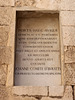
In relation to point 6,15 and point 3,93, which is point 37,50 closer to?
point 6,15

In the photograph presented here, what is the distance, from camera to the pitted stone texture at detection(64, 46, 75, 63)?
397 cm

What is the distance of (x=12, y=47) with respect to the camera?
403cm

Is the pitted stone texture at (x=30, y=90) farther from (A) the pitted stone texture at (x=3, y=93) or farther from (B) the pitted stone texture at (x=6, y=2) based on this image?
(B) the pitted stone texture at (x=6, y=2)

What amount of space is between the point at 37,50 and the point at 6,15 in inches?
34.5

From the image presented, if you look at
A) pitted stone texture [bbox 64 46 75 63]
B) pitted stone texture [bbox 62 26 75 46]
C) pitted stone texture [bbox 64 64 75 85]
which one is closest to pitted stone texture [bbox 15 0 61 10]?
pitted stone texture [bbox 62 26 75 46]

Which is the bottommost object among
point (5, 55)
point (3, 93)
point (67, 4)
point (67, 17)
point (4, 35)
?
point (3, 93)

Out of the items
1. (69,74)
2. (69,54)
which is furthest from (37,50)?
(69,74)

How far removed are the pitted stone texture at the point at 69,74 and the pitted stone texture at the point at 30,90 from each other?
1.35ft

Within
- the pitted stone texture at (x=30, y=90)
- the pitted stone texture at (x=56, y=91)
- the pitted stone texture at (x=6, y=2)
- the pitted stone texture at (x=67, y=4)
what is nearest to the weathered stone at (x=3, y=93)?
the pitted stone texture at (x=30, y=90)

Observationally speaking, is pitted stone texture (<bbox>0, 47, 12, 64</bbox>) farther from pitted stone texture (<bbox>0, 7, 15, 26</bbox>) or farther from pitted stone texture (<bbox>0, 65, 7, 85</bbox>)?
pitted stone texture (<bbox>0, 7, 15, 26</bbox>)

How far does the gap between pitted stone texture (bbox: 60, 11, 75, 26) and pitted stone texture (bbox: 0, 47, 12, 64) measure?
1121 millimetres

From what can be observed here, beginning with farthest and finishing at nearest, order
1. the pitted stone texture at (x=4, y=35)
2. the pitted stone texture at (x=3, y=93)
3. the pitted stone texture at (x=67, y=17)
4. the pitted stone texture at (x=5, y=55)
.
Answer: the pitted stone texture at (x=67, y=17) → the pitted stone texture at (x=4, y=35) → the pitted stone texture at (x=5, y=55) → the pitted stone texture at (x=3, y=93)

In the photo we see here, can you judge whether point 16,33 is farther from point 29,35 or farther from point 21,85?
point 21,85

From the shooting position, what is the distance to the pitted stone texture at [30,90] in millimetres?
3785
